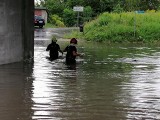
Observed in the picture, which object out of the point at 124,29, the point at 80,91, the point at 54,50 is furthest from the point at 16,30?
the point at 124,29

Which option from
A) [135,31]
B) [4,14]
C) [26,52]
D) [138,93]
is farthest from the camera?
[135,31]

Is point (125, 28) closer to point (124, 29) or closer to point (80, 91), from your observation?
point (124, 29)

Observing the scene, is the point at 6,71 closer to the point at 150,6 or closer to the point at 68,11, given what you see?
the point at 150,6

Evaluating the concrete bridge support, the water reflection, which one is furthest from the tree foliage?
the water reflection

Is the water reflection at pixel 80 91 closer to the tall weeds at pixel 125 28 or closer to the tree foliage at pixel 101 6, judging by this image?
the tall weeds at pixel 125 28

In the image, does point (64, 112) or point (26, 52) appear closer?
point (64, 112)

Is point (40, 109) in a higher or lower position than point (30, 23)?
lower

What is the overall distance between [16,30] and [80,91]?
7.39 m

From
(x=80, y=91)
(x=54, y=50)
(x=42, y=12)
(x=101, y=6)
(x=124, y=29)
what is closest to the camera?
(x=80, y=91)

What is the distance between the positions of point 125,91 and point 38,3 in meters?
81.4

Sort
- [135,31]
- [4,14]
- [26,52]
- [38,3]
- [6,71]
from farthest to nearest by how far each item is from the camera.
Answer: [38,3], [135,31], [26,52], [4,14], [6,71]

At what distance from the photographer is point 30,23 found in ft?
63.5

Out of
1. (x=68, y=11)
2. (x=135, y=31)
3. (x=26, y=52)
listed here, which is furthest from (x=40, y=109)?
(x=68, y=11)

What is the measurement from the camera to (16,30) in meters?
17.3
